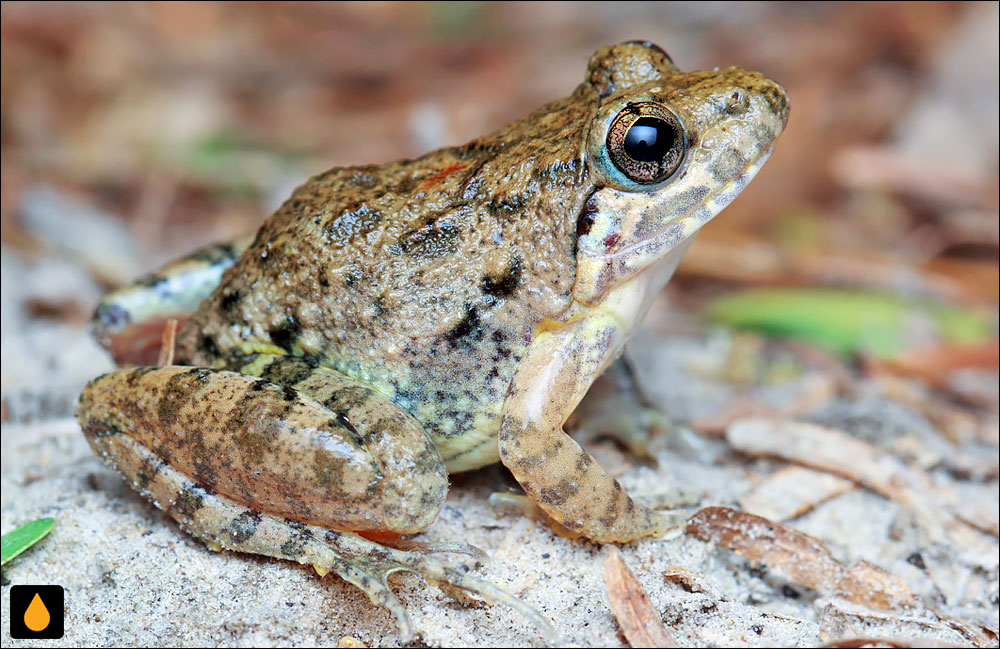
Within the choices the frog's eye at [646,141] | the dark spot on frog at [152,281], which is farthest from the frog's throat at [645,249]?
the dark spot on frog at [152,281]

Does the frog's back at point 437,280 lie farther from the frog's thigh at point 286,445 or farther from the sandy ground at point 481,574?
the sandy ground at point 481,574

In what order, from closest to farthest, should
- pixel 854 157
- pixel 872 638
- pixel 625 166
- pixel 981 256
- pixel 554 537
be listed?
pixel 872 638 < pixel 625 166 < pixel 554 537 < pixel 981 256 < pixel 854 157

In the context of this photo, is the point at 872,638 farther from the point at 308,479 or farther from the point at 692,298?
the point at 692,298

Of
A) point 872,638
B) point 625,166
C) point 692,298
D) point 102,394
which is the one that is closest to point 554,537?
point 872,638

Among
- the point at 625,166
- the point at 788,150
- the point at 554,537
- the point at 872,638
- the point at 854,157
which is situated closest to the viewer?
the point at 872,638

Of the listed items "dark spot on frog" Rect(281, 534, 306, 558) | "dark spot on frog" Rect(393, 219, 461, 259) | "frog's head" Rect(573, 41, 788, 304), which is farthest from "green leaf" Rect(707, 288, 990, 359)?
"dark spot on frog" Rect(281, 534, 306, 558)
